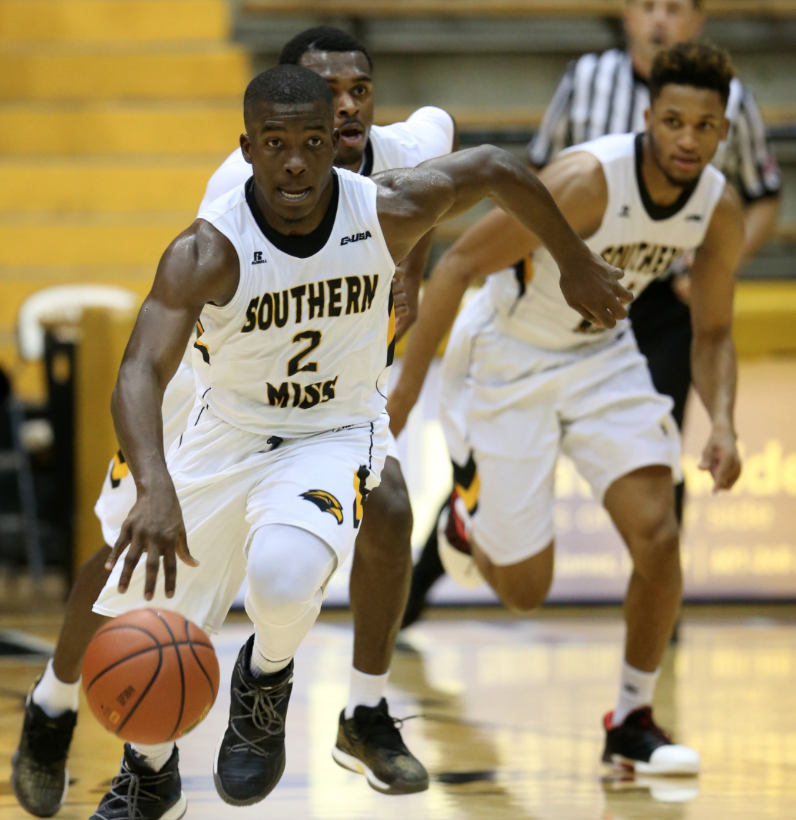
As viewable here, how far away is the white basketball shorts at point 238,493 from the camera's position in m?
2.99

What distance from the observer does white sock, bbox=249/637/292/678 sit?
121 inches

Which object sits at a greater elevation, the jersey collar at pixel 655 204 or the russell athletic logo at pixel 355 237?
the russell athletic logo at pixel 355 237

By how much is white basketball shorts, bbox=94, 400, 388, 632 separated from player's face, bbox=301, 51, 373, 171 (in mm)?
877

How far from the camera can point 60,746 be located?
361cm

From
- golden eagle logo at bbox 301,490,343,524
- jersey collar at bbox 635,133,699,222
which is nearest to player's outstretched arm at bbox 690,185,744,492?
jersey collar at bbox 635,133,699,222

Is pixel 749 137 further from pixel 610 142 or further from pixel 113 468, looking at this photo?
pixel 113 468

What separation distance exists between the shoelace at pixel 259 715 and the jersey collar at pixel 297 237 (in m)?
1.03

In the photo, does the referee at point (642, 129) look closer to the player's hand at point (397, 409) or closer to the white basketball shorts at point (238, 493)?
the player's hand at point (397, 409)

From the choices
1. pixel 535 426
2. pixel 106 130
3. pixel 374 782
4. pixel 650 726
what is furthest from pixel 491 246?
pixel 106 130

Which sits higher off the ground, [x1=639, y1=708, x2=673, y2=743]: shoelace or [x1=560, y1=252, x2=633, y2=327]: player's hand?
[x1=560, y1=252, x2=633, y2=327]: player's hand

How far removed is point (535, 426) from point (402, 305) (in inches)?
35.9

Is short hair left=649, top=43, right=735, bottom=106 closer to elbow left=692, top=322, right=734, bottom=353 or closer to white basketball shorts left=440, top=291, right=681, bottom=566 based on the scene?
elbow left=692, top=322, right=734, bottom=353

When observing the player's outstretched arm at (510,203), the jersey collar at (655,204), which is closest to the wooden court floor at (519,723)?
the player's outstretched arm at (510,203)

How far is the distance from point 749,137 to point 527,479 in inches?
81.4
